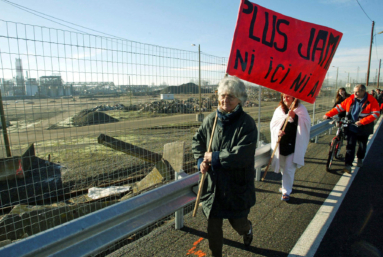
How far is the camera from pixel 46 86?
2.87 metres

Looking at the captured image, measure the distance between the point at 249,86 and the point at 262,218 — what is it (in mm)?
2946

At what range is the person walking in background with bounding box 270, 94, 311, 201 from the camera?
4.18m

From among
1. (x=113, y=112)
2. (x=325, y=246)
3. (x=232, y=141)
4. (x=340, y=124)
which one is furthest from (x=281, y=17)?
(x=340, y=124)

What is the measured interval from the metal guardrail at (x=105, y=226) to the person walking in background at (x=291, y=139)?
1.87 m

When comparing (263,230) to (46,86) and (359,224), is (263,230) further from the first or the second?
(46,86)

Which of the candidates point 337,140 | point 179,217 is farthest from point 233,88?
point 337,140

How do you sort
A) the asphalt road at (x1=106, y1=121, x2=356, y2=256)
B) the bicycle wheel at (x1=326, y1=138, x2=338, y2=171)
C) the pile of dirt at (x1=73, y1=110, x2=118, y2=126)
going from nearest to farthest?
the asphalt road at (x1=106, y1=121, x2=356, y2=256) → the pile of dirt at (x1=73, y1=110, x2=118, y2=126) → the bicycle wheel at (x1=326, y1=138, x2=338, y2=171)

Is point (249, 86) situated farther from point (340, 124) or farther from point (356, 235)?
point (356, 235)

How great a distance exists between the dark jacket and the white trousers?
184 centimetres

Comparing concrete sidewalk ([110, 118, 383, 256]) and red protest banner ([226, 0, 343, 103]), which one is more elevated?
red protest banner ([226, 0, 343, 103])

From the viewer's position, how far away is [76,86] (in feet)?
10.2

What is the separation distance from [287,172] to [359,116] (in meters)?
2.73

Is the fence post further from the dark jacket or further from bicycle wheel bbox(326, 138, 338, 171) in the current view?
bicycle wheel bbox(326, 138, 338, 171)

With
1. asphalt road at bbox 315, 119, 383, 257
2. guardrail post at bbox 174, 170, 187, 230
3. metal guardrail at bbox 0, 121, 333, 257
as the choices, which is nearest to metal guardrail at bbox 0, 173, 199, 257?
metal guardrail at bbox 0, 121, 333, 257
